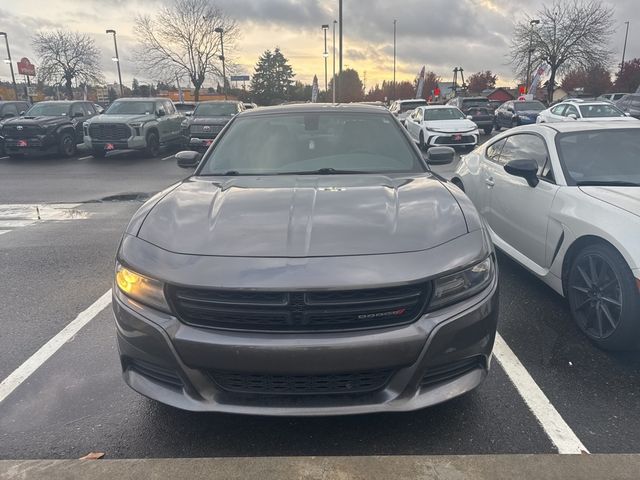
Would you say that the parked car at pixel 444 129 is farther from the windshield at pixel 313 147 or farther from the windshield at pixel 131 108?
the windshield at pixel 313 147

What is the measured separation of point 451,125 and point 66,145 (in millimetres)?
12840

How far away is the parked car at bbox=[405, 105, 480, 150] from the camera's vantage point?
16344 millimetres

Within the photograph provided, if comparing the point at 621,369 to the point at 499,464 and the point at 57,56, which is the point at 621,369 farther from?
the point at 57,56

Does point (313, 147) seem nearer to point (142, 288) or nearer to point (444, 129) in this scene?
point (142, 288)

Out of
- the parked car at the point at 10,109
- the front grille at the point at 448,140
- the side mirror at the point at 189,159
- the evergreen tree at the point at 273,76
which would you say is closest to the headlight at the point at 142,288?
the side mirror at the point at 189,159

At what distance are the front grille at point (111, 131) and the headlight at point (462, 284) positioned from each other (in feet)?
48.5

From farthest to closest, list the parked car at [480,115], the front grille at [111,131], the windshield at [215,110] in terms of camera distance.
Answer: the parked car at [480,115], the windshield at [215,110], the front grille at [111,131]

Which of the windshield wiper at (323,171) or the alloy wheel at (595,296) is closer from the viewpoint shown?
the alloy wheel at (595,296)

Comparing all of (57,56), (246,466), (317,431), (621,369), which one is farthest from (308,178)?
(57,56)

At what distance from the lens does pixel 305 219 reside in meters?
2.54

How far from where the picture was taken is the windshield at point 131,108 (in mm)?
16156

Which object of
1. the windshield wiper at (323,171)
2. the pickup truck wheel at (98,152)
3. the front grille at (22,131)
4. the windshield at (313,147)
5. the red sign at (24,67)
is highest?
the red sign at (24,67)

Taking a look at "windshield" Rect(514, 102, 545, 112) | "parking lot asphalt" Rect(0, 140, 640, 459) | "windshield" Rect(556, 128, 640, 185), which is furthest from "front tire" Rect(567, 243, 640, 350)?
"windshield" Rect(514, 102, 545, 112)

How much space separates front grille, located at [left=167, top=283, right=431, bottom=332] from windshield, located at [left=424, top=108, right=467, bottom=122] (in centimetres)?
1605
